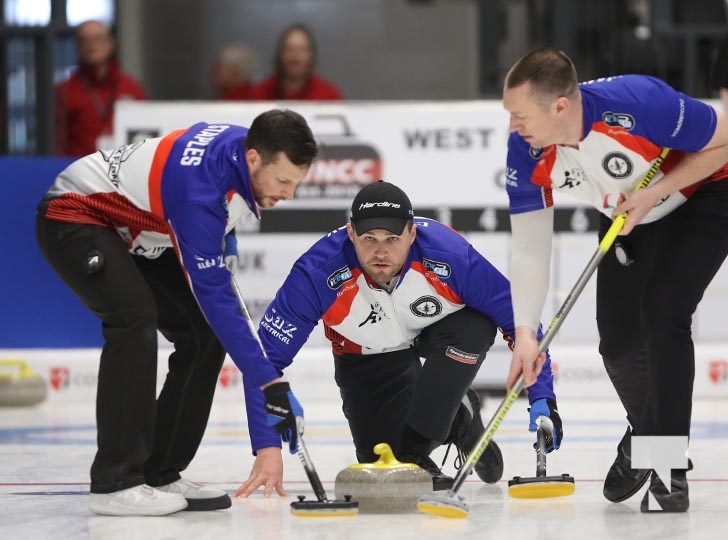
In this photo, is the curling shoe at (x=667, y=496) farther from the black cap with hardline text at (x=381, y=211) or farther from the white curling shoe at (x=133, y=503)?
the white curling shoe at (x=133, y=503)

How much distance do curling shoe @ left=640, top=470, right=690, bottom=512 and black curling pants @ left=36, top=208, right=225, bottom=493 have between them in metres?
1.27

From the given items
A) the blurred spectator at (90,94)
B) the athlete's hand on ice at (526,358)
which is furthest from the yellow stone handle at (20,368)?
the athlete's hand on ice at (526,358)

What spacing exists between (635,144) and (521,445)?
177 centimetres

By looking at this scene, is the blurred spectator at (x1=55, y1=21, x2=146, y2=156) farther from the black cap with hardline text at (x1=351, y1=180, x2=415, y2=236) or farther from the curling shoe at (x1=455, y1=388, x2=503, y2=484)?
the black cap with hardline text at (x1=351, y1=180, x2=415, y2=236)

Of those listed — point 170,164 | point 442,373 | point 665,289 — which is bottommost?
point 442,373

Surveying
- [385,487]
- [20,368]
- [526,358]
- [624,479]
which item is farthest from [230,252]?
[20,368]

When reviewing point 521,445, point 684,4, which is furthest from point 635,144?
point 684,4

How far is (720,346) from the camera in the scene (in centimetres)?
700

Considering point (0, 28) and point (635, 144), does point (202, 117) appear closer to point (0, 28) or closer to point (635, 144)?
point (0, 28)

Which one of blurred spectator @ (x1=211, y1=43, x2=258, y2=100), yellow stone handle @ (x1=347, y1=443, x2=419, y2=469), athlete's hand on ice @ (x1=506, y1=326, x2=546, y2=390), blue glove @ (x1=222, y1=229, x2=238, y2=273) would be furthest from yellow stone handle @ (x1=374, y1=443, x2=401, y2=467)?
blurred spectator @ (x1=211, y1=43, x2=258, y2=100)

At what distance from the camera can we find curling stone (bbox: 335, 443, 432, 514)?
3.79 metres

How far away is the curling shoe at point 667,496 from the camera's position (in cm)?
374

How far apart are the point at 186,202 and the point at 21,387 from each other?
340 cm

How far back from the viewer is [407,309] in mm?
4309
